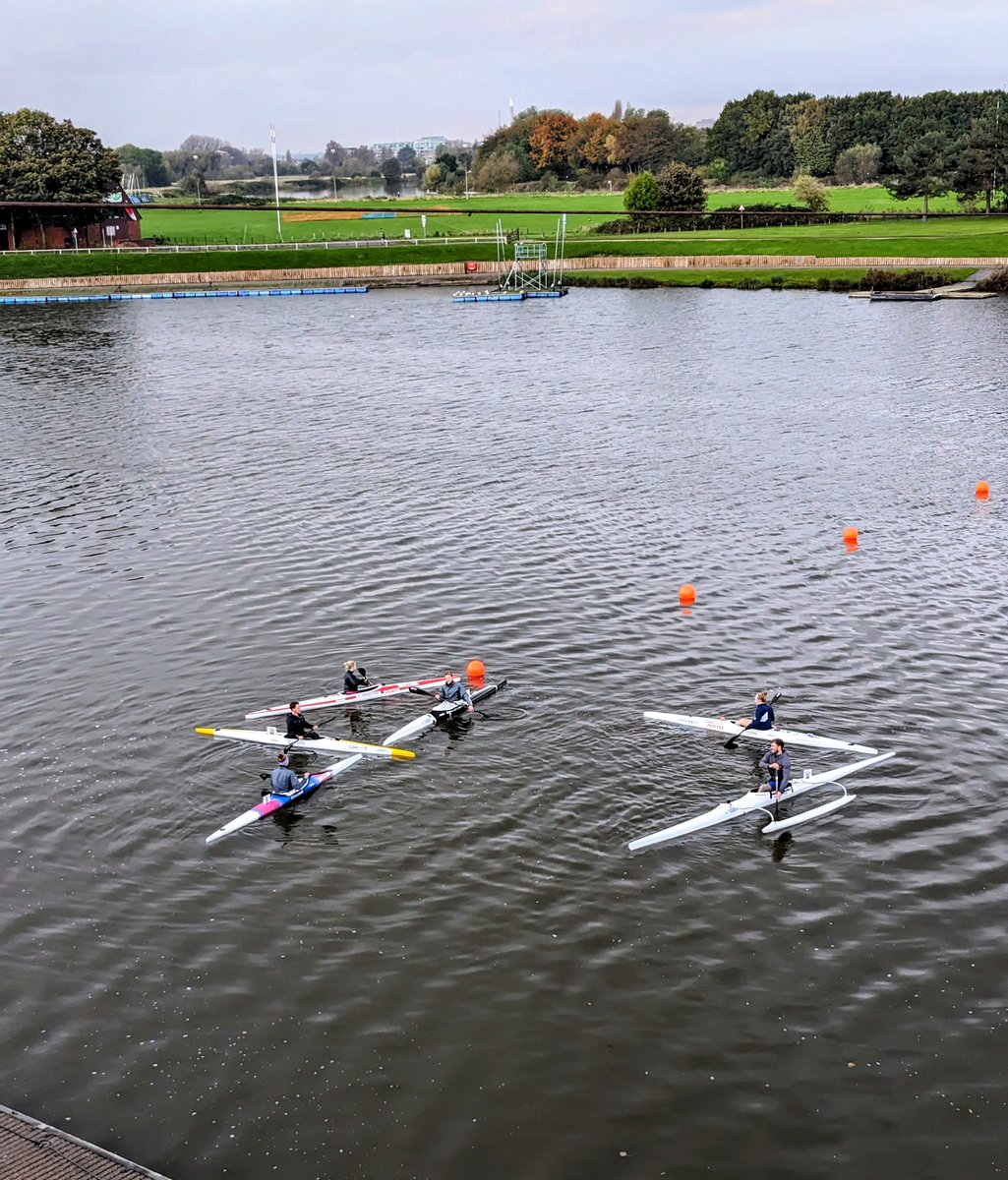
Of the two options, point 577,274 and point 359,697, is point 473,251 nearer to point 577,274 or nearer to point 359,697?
point 577,274

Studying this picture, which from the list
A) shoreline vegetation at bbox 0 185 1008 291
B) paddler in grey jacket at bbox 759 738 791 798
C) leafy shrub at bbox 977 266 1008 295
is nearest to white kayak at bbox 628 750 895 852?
paddler in grey jacket at bbox 759 738 791 798

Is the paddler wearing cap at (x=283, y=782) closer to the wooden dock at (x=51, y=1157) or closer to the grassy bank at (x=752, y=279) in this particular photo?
the wooden dock at (x=51, y=1157)

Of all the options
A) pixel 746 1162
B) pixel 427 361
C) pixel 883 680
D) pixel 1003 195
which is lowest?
pixel 746 1162

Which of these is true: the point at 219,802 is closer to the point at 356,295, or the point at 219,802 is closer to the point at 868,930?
the point at 868,930

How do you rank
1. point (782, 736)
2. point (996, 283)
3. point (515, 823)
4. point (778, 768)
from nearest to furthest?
point (515, 823) → point (778, 768) → point (782, 736) → point (996, 283)

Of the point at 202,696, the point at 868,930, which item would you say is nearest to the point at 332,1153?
the point at 868,930

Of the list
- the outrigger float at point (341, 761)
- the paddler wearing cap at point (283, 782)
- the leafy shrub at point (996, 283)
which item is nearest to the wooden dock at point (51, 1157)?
the outrigger float at point (341, 761)

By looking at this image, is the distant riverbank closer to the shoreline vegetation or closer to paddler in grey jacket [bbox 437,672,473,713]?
the shoreline vegetation

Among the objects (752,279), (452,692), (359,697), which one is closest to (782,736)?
(452,692)
